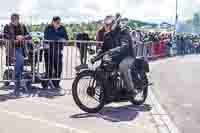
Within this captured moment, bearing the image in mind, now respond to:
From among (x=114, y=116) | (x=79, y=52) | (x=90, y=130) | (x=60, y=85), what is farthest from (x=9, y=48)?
(x=90, y=130)

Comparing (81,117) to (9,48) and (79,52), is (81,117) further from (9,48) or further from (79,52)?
(79,52)

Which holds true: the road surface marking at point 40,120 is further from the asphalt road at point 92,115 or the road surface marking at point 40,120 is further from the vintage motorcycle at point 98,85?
the vintage motorcycle at point 98,85

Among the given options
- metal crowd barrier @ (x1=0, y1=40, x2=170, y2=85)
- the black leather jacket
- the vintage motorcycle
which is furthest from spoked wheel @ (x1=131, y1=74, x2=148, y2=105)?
metal crowd barrier @ (x1=0, y1=40, x2=170, y2=85)

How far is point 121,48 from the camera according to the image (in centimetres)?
882

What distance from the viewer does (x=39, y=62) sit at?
11633 millimetres

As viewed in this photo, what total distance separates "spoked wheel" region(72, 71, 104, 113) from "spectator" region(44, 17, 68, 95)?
10.5 ft

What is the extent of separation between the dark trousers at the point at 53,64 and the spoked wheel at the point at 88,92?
3.15 metres

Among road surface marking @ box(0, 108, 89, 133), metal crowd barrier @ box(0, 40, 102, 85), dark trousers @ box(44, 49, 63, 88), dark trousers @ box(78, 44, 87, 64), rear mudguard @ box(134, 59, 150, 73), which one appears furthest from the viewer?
dark trousers @ box(78, 44, 87, 64)

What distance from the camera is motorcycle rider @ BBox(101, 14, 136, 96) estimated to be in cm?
881

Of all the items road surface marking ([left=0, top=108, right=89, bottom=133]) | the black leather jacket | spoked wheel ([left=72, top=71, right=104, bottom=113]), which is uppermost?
the black leather jacket

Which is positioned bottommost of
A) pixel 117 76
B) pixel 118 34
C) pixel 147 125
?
pixel 147 125

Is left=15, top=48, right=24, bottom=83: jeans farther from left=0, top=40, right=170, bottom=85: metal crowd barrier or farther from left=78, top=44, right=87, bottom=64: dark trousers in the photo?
left=78, top=44, right=87, bottom=64: dark trousers

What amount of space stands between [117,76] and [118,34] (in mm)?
773

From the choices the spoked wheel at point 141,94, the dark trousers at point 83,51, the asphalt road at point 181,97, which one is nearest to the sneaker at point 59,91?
the dark trousers at point 83,51
